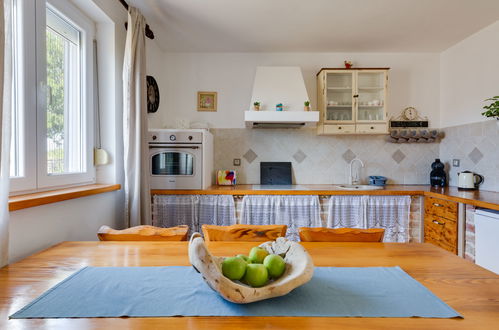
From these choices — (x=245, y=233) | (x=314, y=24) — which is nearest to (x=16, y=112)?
(x=245, y=233)

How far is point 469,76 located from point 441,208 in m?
1.52

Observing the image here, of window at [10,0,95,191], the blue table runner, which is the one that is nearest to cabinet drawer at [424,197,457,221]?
the blue table runner

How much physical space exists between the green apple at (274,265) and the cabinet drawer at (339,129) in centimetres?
263

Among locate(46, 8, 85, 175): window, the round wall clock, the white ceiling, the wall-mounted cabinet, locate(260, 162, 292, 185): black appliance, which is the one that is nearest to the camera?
locate(46, 8, 85, 175): window

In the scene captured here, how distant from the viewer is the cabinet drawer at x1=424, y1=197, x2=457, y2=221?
7.86 feet

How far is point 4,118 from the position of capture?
1.07 m

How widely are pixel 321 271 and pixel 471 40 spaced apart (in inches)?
131

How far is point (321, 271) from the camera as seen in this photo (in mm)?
990

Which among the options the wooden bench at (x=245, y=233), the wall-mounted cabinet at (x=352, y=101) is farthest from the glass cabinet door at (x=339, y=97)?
the wooden bench at (x=245, y=233)

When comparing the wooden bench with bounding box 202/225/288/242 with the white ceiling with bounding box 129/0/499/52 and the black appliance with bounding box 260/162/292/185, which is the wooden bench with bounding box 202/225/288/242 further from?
the black appliance with bounding box 260/162/292/185

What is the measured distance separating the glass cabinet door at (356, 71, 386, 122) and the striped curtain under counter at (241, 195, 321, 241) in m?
1.20

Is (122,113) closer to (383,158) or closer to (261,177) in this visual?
(261,177)

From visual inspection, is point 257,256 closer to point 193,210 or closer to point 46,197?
point 46,197

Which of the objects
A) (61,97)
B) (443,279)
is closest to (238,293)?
(443,279)
